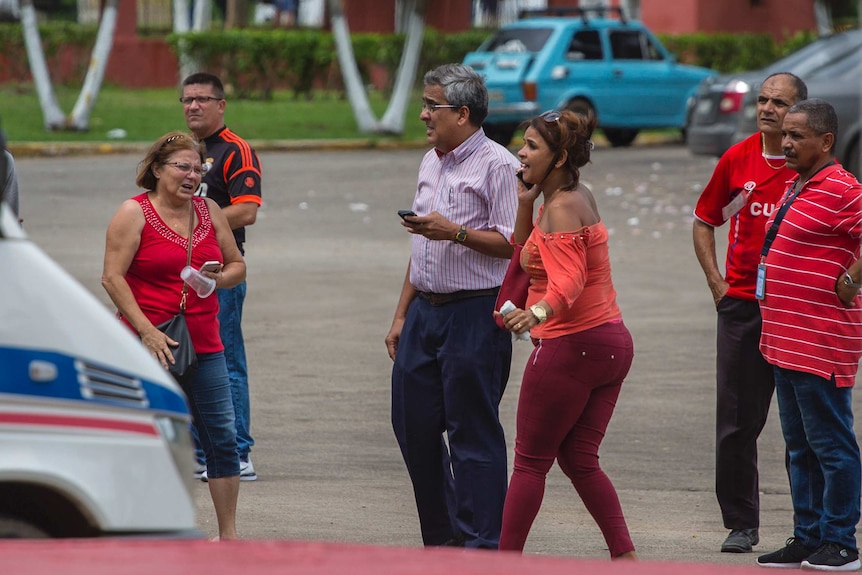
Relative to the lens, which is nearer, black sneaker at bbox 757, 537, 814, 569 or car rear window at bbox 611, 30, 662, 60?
black sneaker at bbox 757, 537, 814, 569

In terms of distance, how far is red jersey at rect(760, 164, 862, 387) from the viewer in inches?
228

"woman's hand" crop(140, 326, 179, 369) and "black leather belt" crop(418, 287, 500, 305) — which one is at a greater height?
"black leather belt" crop(418, 287, 500, 305)

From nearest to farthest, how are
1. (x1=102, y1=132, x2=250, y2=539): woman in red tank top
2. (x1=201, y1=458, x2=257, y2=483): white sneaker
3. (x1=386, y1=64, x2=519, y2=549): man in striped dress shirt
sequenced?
(x1=102, y1=132, x2=250, y2=539): woman in red tank top, (x1=386, y1=64, x2=519, y2=549): man in striped dress shirt, (x1=201, y1=458, x2=257, y2=483): white sneaker

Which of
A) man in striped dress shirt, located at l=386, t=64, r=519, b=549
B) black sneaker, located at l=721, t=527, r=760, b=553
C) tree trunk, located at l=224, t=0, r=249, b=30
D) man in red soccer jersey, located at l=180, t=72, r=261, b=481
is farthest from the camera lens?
tree trunk, located at l=224, t=0, r=249, b=30

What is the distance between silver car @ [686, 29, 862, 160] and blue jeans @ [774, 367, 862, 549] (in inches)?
434

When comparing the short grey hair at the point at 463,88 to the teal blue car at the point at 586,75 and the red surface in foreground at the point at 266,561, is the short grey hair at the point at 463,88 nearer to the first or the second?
the red surface in foreground at the point at 266,561

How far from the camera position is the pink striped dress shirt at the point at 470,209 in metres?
6.00

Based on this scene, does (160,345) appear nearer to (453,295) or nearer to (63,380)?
(453,295)

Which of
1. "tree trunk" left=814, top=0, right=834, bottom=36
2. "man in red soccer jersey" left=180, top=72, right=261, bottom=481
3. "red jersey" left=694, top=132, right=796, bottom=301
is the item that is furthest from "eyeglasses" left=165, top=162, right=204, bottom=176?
"tree trunk" left=814, top=0, right=834, bottom=36

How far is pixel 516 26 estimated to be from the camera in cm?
2456

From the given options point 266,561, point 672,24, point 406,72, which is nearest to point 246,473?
point 266,561

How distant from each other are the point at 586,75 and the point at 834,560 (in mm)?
18511

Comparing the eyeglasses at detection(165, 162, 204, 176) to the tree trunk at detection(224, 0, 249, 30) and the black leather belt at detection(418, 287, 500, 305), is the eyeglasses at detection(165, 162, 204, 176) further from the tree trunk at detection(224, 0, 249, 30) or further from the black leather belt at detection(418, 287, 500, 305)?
the tree trunk at detection(224, 0, 249, 30)

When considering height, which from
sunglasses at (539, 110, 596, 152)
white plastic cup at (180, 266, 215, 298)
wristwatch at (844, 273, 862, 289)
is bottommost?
white plastic cup at (180, 266, 215, 298)
